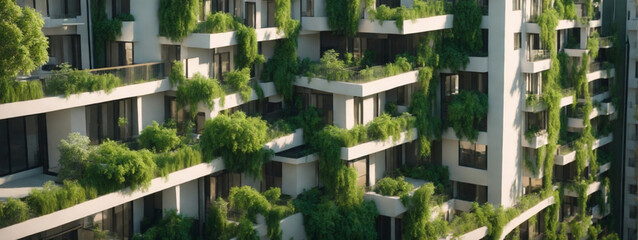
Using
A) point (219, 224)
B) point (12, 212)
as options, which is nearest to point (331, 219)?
point (219, 224)

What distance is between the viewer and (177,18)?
40.6 m

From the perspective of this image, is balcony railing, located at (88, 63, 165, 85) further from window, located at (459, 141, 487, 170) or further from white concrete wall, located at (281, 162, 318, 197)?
window, located at (459, 141, 487, 170)

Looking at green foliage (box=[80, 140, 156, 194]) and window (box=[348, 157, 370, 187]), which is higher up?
green foliage (box=[80, 140, 156, 194])

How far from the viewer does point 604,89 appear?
5806 cm

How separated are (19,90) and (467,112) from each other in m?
20.5

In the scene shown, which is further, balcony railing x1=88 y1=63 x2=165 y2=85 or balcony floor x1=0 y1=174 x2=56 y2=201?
balcony railing x1=88 y1=63 x2=165 y2=85

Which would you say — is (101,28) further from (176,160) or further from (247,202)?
(247,202)

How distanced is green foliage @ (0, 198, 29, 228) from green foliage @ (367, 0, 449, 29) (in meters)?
18.4

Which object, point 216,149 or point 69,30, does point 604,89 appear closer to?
point 216,149

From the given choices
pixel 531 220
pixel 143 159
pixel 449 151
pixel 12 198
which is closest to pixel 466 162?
pixel 449 151

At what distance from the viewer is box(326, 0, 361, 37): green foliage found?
45.9 metres

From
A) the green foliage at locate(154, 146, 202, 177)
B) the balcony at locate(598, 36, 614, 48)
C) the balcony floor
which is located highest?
the balcony at locate(598, 36, 614, 48)

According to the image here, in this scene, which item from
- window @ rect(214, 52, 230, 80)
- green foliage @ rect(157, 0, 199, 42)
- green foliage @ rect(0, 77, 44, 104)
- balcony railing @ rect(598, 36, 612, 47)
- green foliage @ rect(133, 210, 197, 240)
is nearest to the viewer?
green foliage @ rect(0, 77, 44, 104)

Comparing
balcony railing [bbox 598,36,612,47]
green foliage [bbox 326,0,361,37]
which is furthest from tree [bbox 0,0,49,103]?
balcony railing [bbox 598,36,612,47]
